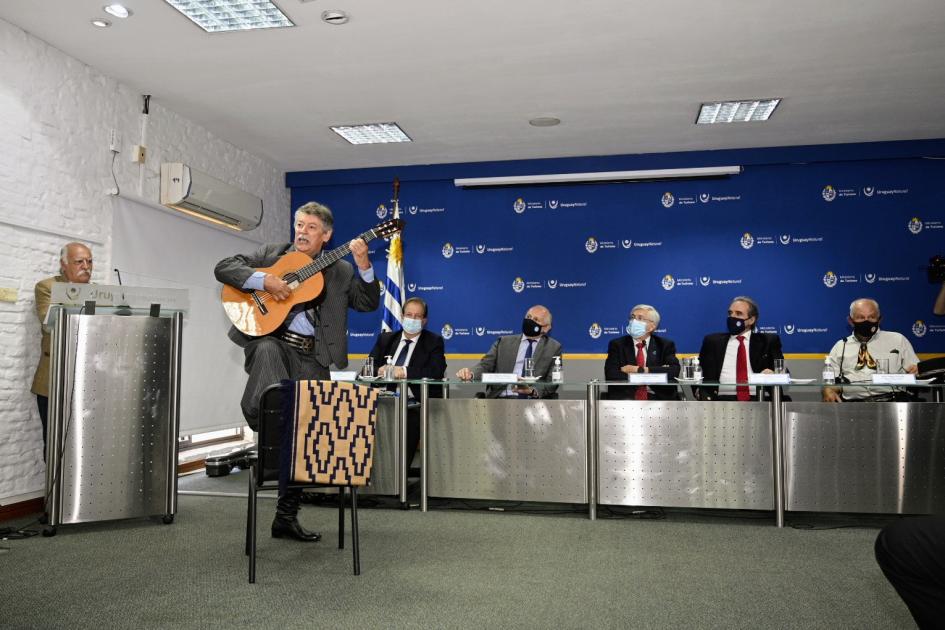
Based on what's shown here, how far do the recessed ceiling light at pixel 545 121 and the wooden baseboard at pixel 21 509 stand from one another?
15.2 feet

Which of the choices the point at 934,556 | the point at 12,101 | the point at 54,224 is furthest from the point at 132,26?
the point at 934,556

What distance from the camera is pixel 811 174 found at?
7.19 m

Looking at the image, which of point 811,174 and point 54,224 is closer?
point 54,224

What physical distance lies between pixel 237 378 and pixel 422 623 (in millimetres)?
5259

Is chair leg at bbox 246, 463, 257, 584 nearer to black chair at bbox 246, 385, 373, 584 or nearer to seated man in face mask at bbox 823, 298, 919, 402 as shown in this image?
black chair at bbox 246, 385, 373, 584

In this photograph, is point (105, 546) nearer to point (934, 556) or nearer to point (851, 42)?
point (934, 556)

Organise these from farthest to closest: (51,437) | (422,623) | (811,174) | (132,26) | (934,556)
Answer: (811,174) → (132,26) → (51,437) → (422,623) → (934,556)

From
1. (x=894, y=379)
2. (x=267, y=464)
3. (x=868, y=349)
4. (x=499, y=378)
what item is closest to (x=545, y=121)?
(x=499, y=378)

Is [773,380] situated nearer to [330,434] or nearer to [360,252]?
[360,252]

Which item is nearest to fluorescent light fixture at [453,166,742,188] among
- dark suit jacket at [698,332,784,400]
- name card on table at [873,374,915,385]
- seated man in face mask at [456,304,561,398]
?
seated man in face mask at [456,304,561,398]

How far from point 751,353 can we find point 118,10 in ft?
15.1

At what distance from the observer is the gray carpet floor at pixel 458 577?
2502 millimetres

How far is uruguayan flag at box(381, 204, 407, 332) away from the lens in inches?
291

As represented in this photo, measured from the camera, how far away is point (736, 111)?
6.17m
